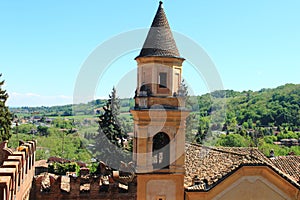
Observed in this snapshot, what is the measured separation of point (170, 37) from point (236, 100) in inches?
4296

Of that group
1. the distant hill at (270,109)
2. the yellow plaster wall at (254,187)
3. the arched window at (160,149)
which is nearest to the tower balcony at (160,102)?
the arched window at (160,149)

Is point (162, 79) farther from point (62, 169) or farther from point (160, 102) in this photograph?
point (62, 169)

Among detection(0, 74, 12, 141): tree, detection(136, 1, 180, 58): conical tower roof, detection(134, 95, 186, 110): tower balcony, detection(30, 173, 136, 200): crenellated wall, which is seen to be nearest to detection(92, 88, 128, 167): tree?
detection(0, 74, 12, 141): tree

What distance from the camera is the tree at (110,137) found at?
41.4 metres

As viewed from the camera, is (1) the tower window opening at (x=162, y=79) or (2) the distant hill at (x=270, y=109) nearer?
(1) the tower window opening at (x=162, y=79)

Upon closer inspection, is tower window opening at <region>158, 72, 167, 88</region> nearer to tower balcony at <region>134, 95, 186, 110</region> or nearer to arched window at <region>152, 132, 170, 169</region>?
tower balcony at <region>134, 95, 186, 110</region>

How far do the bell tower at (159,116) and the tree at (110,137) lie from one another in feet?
87.8

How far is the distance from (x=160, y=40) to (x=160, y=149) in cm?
455

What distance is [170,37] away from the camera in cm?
1398

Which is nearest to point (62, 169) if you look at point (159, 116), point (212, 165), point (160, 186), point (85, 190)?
point (85, 190)

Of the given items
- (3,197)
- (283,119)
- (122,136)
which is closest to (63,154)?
(122,136)

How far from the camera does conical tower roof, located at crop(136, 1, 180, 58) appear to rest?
1329 centimetres

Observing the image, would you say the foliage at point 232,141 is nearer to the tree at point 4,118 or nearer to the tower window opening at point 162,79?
the tree at point 4,118

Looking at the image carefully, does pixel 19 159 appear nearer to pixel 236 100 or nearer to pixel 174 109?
pixel 174 109
